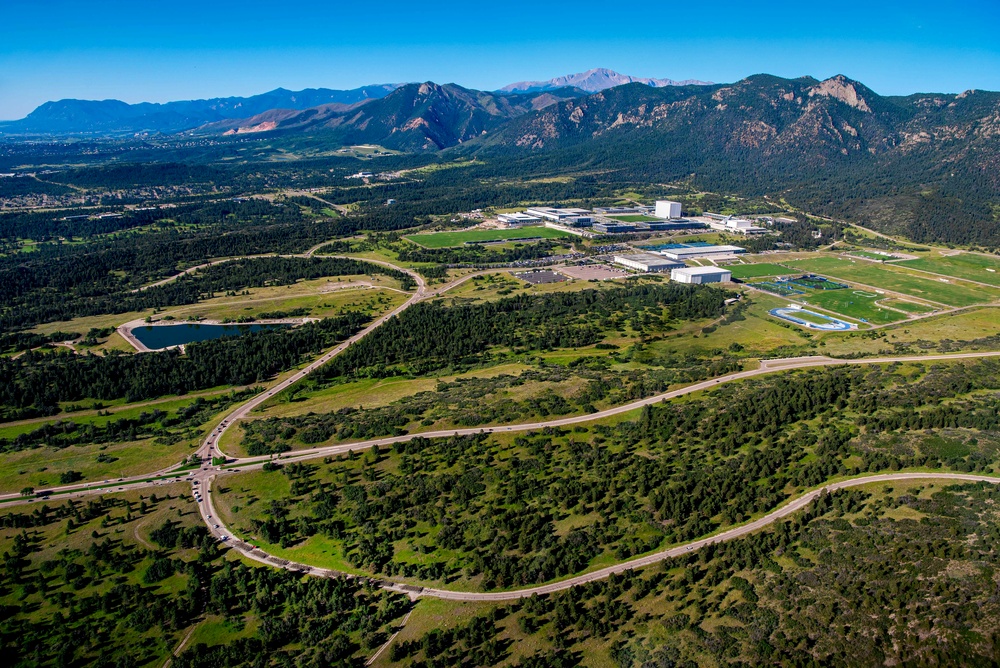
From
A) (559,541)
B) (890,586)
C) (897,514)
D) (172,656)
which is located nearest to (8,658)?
(172,656)

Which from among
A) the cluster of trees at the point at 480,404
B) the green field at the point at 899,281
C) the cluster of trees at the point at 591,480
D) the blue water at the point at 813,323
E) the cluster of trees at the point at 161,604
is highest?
the green field at the point at 899,281

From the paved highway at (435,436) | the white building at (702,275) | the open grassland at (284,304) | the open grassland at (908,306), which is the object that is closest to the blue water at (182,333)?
the open grassland at (284,304)

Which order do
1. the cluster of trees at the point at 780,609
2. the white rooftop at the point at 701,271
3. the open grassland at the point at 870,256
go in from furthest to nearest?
1. the open grassland at the point at 870,256
2. the white rooftop at the point at 701,271
3. the cluster of trees at the point at 780,609

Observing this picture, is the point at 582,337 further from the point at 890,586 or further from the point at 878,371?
the point at 890,586

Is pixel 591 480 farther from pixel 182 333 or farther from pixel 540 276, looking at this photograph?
pixel 540 276

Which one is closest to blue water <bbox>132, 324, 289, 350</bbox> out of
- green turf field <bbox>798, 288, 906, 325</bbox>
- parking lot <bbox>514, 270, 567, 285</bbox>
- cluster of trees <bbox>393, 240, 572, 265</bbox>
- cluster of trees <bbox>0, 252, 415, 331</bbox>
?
cluster of trees <bbox>0, 252, 415, 331</bbox>

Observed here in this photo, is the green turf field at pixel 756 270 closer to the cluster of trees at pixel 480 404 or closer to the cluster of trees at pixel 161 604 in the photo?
the cluster of trees at pixel 480 404
